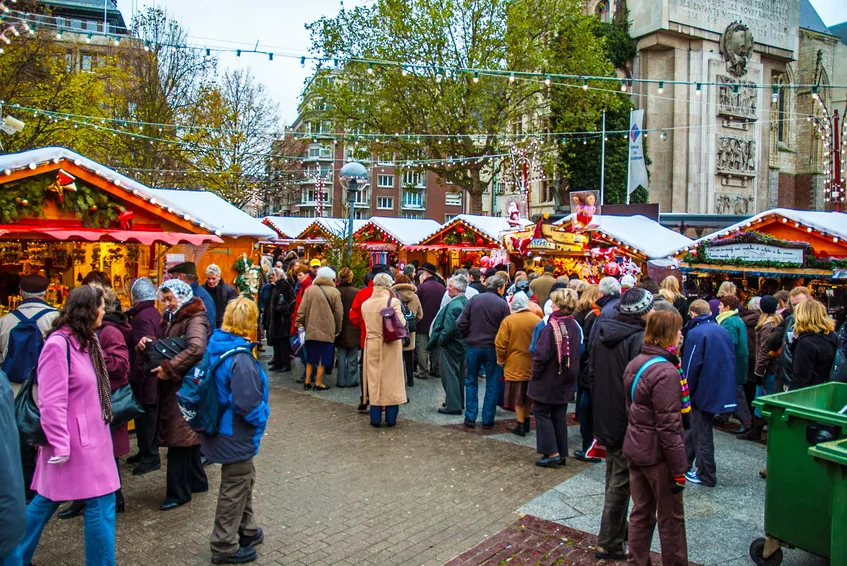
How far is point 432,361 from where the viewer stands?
1073 centimetres

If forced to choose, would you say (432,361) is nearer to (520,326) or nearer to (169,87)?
(520,326)

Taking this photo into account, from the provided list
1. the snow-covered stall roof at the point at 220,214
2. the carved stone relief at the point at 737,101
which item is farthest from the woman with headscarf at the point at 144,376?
the carved stone relief at the point at 737,101

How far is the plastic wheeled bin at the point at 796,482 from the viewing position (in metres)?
3.80

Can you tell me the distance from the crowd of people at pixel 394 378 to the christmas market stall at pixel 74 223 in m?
1.48

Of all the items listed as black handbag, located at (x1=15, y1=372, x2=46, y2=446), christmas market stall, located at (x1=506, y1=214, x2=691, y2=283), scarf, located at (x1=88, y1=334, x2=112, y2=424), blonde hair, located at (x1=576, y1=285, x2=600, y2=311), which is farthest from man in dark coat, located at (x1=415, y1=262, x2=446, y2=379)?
black handbag, located at (x1=15, y1=372, x2=46, y2=446)

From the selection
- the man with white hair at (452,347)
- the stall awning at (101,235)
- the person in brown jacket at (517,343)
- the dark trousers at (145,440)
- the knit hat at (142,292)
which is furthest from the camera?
the stall awning at (101,235)

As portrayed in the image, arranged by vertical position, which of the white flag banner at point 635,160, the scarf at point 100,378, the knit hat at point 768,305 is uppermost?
the white flag banner at point 635,160

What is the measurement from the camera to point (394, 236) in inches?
840

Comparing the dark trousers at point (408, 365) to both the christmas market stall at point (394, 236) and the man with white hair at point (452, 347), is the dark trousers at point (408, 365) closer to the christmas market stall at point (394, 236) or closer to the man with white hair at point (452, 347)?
the man with white hair at point (452, 347)

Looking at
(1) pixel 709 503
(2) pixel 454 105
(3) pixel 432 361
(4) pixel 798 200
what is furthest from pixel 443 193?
(1) pixel 709 503

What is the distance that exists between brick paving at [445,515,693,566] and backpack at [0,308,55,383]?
3.24 metres

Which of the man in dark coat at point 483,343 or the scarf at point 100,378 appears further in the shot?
the man in dark coat at point 483,343

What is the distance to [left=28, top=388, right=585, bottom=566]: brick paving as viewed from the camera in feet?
13.8

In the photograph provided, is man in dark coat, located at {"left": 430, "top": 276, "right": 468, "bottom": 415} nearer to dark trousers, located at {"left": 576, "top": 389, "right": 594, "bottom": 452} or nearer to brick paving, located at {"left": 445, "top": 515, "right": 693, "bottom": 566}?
dark trousers, located at {"left": 576, "top": 389, "right": 594, "bottom": 452}
